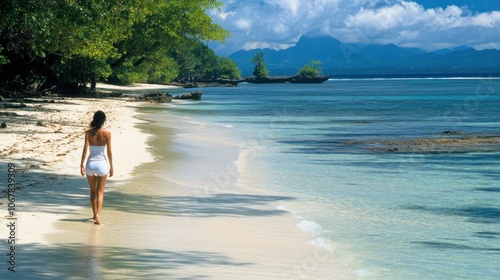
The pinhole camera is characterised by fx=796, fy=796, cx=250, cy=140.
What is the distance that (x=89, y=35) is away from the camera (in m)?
34.8

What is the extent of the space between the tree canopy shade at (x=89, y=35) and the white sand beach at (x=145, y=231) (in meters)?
5.74

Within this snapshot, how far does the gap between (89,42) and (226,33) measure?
104ft

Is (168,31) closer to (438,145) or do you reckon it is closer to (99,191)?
(438,145)

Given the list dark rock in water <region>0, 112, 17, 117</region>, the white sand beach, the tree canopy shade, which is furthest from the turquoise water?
dark rock in water <region>0, 112, 17, 117</region>

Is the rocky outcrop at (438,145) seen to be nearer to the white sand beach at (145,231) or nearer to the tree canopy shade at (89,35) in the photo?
the tree canopy shade at (89,35)

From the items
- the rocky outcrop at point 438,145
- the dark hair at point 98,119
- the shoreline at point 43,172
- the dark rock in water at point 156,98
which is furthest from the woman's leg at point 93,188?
the dark rock in water at point 156,98

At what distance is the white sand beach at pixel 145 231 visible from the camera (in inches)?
392

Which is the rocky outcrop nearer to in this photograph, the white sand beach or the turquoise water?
the turquoise water

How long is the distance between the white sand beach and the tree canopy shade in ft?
18.8

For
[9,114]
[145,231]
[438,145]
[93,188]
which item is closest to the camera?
[93,188]

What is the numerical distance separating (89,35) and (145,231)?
23927 mm

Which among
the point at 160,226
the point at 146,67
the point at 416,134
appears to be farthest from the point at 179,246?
the point at 146,67

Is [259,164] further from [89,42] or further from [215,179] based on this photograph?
[89,42]

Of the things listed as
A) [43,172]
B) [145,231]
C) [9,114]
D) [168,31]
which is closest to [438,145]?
[9,114]
